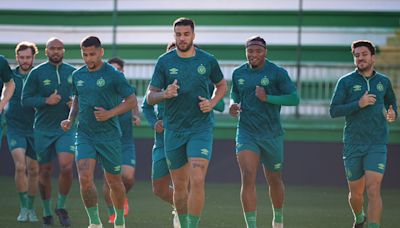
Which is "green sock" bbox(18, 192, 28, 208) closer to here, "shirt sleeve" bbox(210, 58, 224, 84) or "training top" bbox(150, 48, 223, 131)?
"training top" bbox(150, 48, 223, 131)

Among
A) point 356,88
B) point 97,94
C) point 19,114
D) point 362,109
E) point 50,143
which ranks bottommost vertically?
point 50,143

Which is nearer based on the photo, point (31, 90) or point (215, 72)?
point (215, 72)

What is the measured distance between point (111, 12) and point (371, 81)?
1209cm

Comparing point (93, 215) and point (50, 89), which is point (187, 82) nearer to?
point (93, 215)

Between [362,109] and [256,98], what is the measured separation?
113 centimetres

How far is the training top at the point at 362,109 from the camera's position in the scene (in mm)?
12234

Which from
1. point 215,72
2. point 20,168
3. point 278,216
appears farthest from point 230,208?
point 215,72

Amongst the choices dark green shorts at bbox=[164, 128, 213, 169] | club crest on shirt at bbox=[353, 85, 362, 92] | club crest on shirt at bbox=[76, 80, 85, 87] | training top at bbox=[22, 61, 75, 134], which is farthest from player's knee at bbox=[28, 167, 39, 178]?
club crest on shirt at bbox=[353, 85, 362, 92]

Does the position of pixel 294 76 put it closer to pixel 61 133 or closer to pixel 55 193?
pixel 55 193

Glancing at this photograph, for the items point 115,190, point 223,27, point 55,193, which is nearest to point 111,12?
point 223,27

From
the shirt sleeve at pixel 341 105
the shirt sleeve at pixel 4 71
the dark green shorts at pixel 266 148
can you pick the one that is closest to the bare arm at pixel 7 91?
the shirt sleeve at pixel 4 71

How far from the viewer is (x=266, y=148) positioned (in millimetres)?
12398

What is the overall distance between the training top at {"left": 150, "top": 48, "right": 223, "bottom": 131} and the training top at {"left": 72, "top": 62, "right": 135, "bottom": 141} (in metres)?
0.75

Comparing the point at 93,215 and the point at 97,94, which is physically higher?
the point at 97,94
